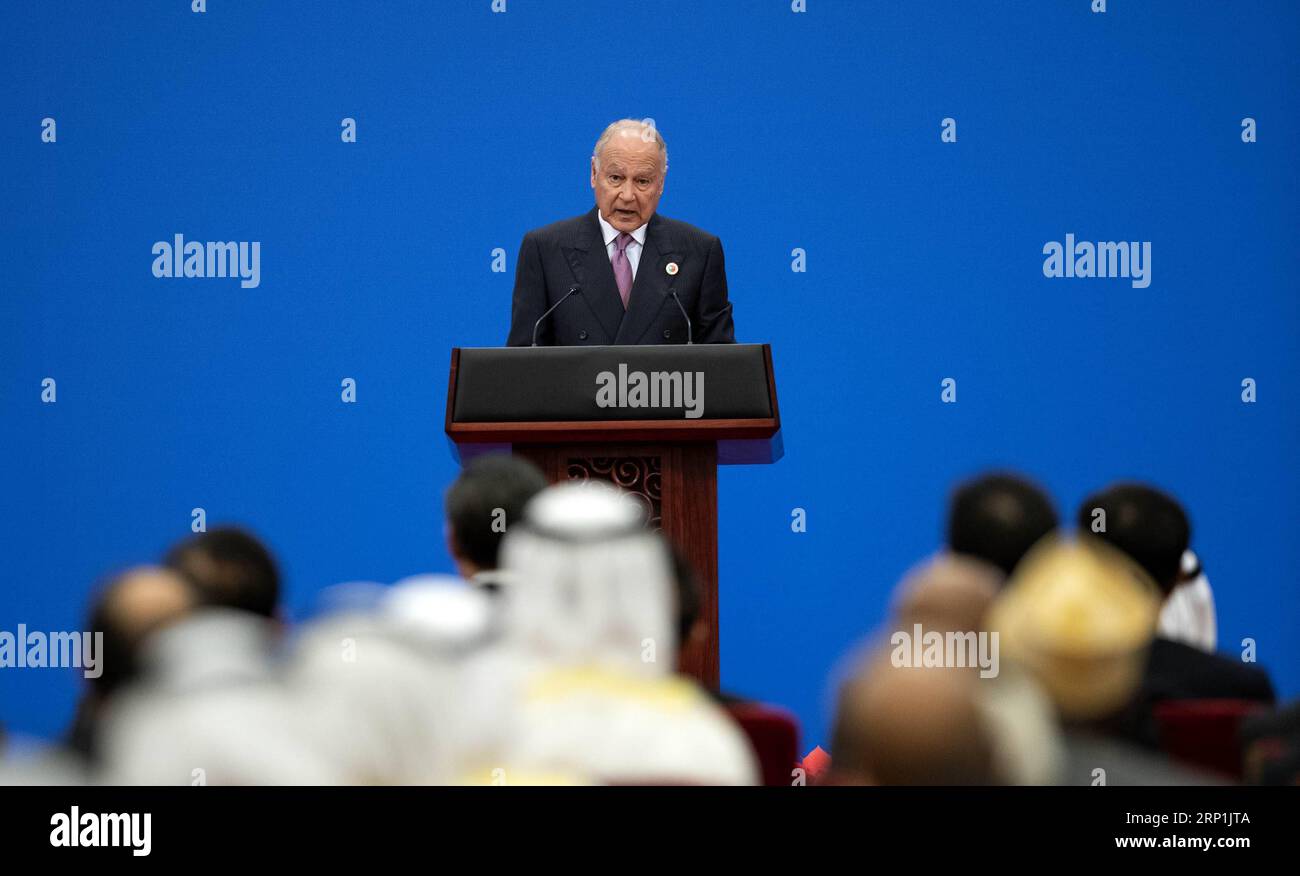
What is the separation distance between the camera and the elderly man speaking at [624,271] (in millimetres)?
3658

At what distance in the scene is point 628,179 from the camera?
371cm

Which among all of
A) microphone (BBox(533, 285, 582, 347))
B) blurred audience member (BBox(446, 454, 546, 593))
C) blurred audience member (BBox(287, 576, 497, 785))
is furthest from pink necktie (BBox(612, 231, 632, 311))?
blurred audience member (BBox(287, 576, 497, 785))

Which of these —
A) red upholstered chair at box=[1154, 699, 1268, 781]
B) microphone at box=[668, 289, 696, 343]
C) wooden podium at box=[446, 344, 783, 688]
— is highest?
microphone at box=[668, 289, 696, 343]

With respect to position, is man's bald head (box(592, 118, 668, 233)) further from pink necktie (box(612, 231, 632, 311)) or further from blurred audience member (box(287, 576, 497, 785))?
blurred audience member (box(287, 576, 497, 785))

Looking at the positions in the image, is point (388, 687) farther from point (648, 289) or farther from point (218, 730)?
point (648, 289)

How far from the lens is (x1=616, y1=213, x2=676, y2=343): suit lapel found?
3639 mm

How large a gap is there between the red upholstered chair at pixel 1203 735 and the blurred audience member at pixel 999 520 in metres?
0.32

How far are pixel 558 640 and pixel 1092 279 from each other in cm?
466

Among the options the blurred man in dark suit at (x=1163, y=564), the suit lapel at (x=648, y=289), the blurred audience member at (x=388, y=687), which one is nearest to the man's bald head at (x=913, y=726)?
the blurred audience member at (x=388, y=687)

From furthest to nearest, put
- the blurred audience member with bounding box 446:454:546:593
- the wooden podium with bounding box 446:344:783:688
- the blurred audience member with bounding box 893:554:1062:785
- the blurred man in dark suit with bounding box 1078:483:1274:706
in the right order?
the wooden podium with bounding box 446:344:783:688 < the blurred audience member with bounding box 446:454:546:593 < the blurred man in dark suit with bounding box 1078:483:1274:706 < the blurred audience member with bounding box 893:554:1062:785

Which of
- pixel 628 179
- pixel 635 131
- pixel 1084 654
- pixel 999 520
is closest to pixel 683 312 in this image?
pixel 628 179

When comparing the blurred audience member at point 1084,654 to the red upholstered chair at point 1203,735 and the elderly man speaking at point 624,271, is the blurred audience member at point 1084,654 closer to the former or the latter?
the red upholstered chair at point 1203,735

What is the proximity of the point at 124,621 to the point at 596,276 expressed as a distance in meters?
2.38
